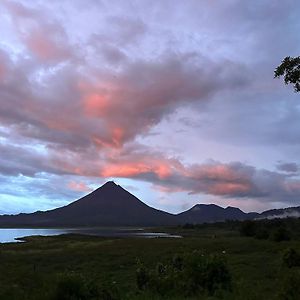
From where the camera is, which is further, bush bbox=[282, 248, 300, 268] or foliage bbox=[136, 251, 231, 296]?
bush bbox=[282, 248, 300, 268]

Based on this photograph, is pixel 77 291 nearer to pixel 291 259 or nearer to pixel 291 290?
pixel 291 290

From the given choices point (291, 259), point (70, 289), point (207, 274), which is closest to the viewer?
point (70, 289)

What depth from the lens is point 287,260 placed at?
33.5 meters

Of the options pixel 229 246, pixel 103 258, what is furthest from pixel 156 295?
pixel 229 246

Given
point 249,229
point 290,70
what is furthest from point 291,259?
point 249,229

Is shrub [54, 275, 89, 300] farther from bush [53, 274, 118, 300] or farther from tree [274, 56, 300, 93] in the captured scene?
tree [274, 56, 300, 93]

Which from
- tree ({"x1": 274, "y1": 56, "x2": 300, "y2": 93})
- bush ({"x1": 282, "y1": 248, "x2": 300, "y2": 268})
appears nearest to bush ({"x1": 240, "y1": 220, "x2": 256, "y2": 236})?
bush ({"x1": 282, "y1": 248, "x2": 300, "y2": 268})

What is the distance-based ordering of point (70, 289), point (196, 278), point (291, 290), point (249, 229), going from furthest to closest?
point (249, 229)
point (196, 278)
point (70, 289)
point (291, 290)

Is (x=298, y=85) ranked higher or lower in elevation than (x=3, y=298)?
higher

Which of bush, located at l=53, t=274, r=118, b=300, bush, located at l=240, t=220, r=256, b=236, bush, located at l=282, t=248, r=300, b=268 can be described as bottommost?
bush, located at l=53, t=274, r=118, b=300

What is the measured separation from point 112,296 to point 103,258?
3446 centimetres

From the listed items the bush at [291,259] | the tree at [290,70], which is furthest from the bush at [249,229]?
the tree at [290,70]

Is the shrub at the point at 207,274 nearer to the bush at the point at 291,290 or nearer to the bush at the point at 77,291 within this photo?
the bush at the point at 77,291

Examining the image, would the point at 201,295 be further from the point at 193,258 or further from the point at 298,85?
the point at 298,85
